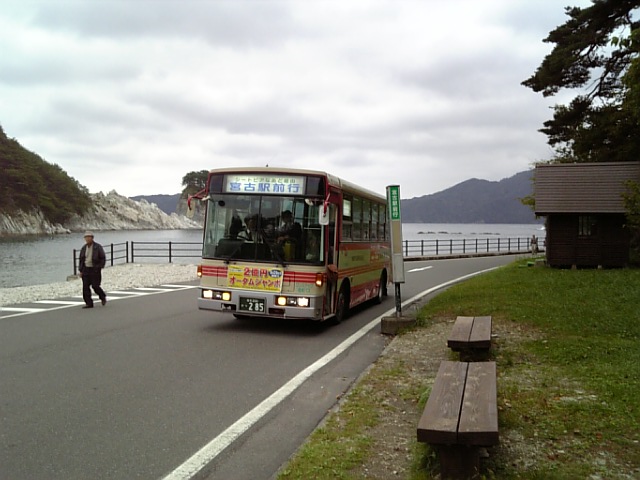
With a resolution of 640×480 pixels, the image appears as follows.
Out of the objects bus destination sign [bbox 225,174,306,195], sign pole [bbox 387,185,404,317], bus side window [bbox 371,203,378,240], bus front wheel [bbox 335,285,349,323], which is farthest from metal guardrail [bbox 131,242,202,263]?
sign pole [bbox 387,185,404,317]

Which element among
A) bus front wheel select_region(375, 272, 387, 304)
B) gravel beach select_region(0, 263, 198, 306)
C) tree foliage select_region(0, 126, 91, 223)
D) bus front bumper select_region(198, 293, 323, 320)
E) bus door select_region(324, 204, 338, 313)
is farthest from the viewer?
tree foliage select_region(0, 126, 91, 223)

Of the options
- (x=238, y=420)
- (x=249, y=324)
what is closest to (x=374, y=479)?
(x=238, y=420)

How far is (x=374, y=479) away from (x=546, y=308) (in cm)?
848

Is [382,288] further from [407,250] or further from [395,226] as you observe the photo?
[407,250]

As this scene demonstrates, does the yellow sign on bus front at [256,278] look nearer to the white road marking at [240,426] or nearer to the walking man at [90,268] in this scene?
the white road marking at [240,426]

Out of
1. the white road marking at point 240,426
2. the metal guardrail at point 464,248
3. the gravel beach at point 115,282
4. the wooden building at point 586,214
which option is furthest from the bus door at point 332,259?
the metal guardrail at point 464,248

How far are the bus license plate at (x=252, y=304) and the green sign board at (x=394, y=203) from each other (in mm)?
2751

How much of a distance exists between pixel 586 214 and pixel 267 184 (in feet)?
63.6

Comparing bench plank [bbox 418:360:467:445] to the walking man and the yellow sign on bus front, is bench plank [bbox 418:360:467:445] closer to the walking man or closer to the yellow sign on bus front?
the yellow sign on bus front

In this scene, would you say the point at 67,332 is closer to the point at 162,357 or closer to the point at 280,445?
the point at 162,357

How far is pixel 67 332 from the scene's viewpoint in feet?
33.1

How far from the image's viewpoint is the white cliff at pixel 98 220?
10799cm

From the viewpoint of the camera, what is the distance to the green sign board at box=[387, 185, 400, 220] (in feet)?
33.3

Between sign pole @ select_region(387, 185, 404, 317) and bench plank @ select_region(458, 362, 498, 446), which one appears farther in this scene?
sign pole @ select_region(387, 185, 404, 317)
